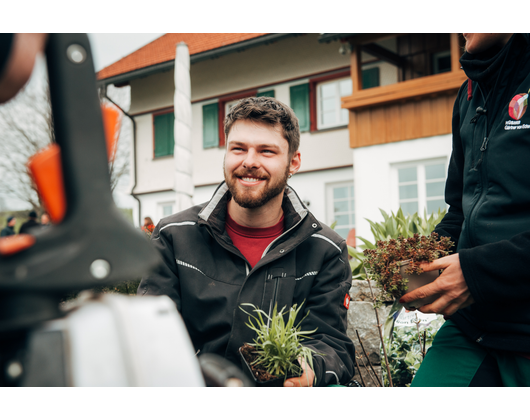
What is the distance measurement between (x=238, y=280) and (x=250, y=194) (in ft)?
1.49

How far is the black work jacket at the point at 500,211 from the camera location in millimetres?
1489

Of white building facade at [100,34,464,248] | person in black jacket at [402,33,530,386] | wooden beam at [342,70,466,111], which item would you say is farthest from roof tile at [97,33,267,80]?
person in black jacket at [402,33,530,386]

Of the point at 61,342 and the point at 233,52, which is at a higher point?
the point at 233,52

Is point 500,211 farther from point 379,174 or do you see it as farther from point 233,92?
point 233,92

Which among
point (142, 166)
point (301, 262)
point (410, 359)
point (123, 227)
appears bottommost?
point (410, 359)

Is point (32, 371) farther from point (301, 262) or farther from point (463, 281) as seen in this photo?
point (301, 262)

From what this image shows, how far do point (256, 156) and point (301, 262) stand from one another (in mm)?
603

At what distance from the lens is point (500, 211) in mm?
1549

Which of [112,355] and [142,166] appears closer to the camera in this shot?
[112,355]

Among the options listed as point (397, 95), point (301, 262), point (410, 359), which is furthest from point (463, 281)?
point (397, 95)

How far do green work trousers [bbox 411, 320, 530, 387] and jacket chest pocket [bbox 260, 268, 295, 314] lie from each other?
0.68 meters

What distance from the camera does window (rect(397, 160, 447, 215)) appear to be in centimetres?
1095

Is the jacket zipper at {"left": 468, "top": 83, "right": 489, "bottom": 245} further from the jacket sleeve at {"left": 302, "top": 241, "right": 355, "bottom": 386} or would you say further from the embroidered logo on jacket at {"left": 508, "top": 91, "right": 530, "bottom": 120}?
the jacket sleeve at {"left": 302, "top": 241, "right": 355, "bottom": 386}

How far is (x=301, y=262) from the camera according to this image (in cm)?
242
